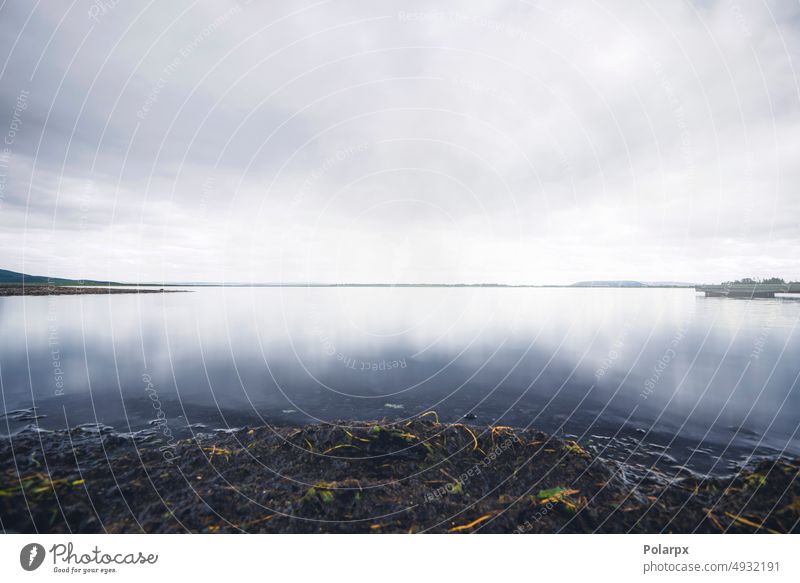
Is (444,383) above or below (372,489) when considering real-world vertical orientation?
below

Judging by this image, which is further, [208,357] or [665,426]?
[208,357]

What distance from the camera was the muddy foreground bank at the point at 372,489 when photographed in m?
4.91

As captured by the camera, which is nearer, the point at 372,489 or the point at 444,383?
the point at 372,489

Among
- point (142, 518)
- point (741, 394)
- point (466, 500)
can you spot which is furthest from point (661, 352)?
point (142, 518)

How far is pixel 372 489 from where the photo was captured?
550 centimetres

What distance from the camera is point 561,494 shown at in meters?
5.40

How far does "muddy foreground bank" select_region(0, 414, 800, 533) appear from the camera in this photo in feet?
16.1

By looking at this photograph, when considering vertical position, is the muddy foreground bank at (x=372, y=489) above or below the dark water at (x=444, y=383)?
above

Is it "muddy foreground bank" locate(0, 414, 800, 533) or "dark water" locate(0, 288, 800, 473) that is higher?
"muddy foreground bank" locate(0, 414, 800, 533)

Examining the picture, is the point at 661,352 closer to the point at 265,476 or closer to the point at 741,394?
the point at 741,394

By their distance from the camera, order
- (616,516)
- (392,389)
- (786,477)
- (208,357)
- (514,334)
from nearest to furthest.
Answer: (616,516), (786,477), (392,389), (208,357), (514,334)

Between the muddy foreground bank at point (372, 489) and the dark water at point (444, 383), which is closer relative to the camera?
the muddy foreground bank at point (372, 489)

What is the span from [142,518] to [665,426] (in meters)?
13.6
